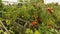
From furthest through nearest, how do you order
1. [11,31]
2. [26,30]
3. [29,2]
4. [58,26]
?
[29,2] → [58,26] → [11,31] → [26,30]

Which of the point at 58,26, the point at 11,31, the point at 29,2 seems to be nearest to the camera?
the point at 11,31

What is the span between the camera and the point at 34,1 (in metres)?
3.35

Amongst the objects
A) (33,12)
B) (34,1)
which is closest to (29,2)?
(34,1)

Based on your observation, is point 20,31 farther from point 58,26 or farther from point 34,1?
point 34,1

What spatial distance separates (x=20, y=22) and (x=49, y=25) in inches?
14.6

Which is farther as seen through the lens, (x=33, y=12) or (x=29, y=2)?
(x=29, y=2)

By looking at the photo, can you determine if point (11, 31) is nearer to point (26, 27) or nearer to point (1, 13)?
point (26, 27)

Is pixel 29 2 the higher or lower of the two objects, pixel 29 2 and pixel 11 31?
the higher

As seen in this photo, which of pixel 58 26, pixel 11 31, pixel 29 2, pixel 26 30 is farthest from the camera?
pixel 29 2

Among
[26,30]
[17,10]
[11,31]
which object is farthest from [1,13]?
[26,30]

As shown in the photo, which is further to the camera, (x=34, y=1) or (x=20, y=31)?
(x=34, y=1)

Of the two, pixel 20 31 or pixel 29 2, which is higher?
pixel 29 2

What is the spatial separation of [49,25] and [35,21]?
0.68 ft

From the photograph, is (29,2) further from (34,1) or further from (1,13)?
(1,13)
